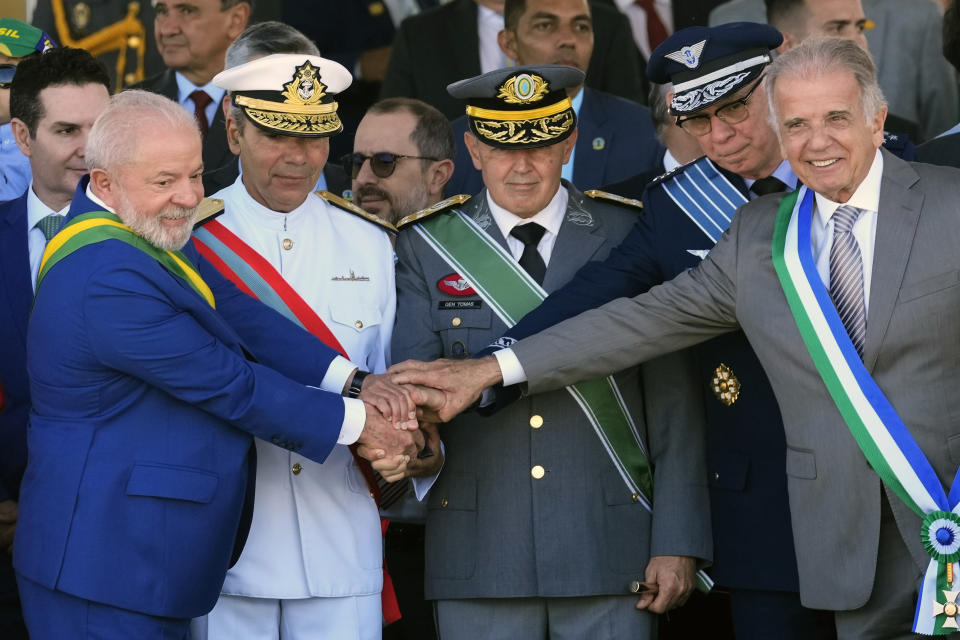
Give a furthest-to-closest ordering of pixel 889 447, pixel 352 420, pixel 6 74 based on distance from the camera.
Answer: pixel 6 74 < pixel 352 420 < pixel 889 447

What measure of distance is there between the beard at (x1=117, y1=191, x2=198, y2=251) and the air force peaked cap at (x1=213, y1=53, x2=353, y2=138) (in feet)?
1.63

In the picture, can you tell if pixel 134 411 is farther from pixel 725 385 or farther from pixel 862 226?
pixel 862 226

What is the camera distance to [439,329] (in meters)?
4.23

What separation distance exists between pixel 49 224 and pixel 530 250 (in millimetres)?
1440

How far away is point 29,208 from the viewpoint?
4.46 meters

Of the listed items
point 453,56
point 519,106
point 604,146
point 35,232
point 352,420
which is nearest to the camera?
point 352,420

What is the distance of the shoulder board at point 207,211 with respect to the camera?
13.5 feet

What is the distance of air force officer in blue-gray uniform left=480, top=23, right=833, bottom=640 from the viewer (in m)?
3.91

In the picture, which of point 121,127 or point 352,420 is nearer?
point 121,127

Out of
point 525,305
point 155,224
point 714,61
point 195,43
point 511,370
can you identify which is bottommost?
point 511,370

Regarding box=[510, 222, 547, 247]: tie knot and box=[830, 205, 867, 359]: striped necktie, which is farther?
box=[510, 222, 547, 247]: tie knot

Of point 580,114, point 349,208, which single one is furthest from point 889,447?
point 580,114

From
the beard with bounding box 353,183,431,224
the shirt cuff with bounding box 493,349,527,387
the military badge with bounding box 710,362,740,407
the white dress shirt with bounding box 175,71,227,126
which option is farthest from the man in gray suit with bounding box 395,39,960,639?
the white dress shirt with bounding box 175,71,227,126

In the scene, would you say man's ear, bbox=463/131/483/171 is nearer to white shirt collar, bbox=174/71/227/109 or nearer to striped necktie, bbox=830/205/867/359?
striped necktie, bbox=830/205/867/359
